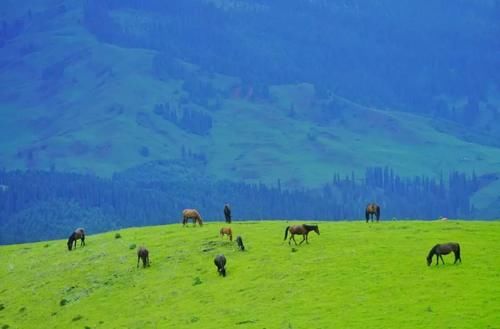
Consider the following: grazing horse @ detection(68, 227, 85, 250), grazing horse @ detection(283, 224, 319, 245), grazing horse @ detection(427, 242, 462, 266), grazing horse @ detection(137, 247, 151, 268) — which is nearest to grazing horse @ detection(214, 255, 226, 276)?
grazing horse @ detection(283, 224, 319, 245)

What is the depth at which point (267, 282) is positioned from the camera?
52.0 metres

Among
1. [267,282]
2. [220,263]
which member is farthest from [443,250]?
[220,263]

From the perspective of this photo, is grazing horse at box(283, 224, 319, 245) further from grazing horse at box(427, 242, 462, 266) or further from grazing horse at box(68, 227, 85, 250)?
grazing horse at box(68, 227, 85, 250)

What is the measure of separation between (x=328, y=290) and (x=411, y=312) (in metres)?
7.72

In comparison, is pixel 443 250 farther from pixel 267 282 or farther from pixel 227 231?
pixel 227 231

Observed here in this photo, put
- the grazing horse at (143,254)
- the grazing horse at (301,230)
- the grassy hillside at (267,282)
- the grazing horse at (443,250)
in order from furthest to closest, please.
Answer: the grazing horse at (143,254), the grazing horse at (301,230), the grazing horse at (443,250), the grassy hillside at (267,282)

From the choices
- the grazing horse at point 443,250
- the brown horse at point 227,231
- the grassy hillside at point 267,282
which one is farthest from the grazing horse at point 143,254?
the grazing horse at point 443,250

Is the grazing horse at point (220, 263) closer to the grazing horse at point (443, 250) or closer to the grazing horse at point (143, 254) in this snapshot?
the grazing horse at point (143, 254)

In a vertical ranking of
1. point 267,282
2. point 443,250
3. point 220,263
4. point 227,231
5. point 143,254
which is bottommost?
point 267,282

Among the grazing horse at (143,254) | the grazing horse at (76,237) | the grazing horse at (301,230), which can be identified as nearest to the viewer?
the grazing horse at (301,230)

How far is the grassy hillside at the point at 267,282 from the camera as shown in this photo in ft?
142

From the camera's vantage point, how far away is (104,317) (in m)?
53.2

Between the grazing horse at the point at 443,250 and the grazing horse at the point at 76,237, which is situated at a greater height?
the grazing horse at the point at 76,237

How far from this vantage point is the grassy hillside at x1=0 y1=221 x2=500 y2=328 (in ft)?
142
